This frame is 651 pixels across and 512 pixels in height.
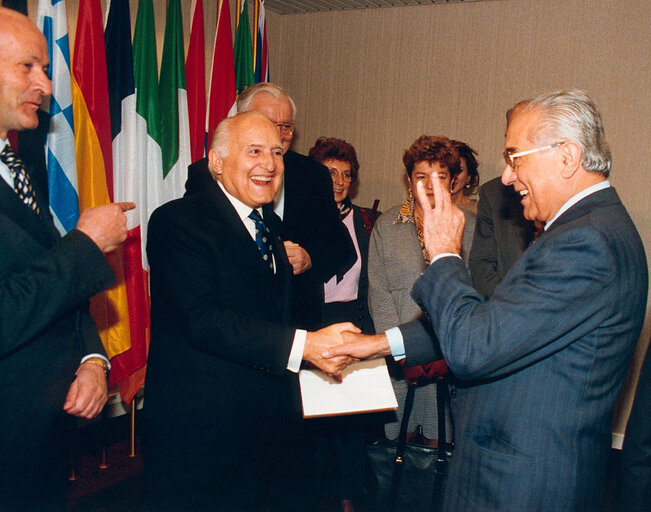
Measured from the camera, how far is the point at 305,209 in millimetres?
2729

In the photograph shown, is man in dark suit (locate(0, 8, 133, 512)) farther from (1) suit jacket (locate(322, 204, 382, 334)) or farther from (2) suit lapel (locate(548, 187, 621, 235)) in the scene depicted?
(1) suit jacket (locate(322, 204, 382, 334))

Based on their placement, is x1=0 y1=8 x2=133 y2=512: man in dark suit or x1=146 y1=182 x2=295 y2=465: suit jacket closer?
x1=0 y1=8 x2=133 y2=512: man in dark suit

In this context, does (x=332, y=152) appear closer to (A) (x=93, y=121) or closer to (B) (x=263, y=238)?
(A) (x=93, y=121)

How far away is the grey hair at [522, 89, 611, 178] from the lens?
57.1 inches

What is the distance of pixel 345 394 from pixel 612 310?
2.86 feet

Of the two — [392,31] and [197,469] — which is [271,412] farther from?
[392,31]

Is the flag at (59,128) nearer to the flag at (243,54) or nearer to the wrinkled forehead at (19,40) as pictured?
the wrinkled forehead at (19,40)

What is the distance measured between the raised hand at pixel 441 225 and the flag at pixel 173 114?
237cm

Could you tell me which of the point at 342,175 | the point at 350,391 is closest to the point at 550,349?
the point at 350,391

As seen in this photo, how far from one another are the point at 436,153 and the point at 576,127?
1883 mm

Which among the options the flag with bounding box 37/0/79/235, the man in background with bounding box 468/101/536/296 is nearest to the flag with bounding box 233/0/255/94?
the flag with bounding box 37/0/79/235

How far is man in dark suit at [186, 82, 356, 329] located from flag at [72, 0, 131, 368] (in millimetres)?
717

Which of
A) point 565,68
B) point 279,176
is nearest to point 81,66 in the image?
point 279,176

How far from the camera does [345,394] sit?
1914mm
